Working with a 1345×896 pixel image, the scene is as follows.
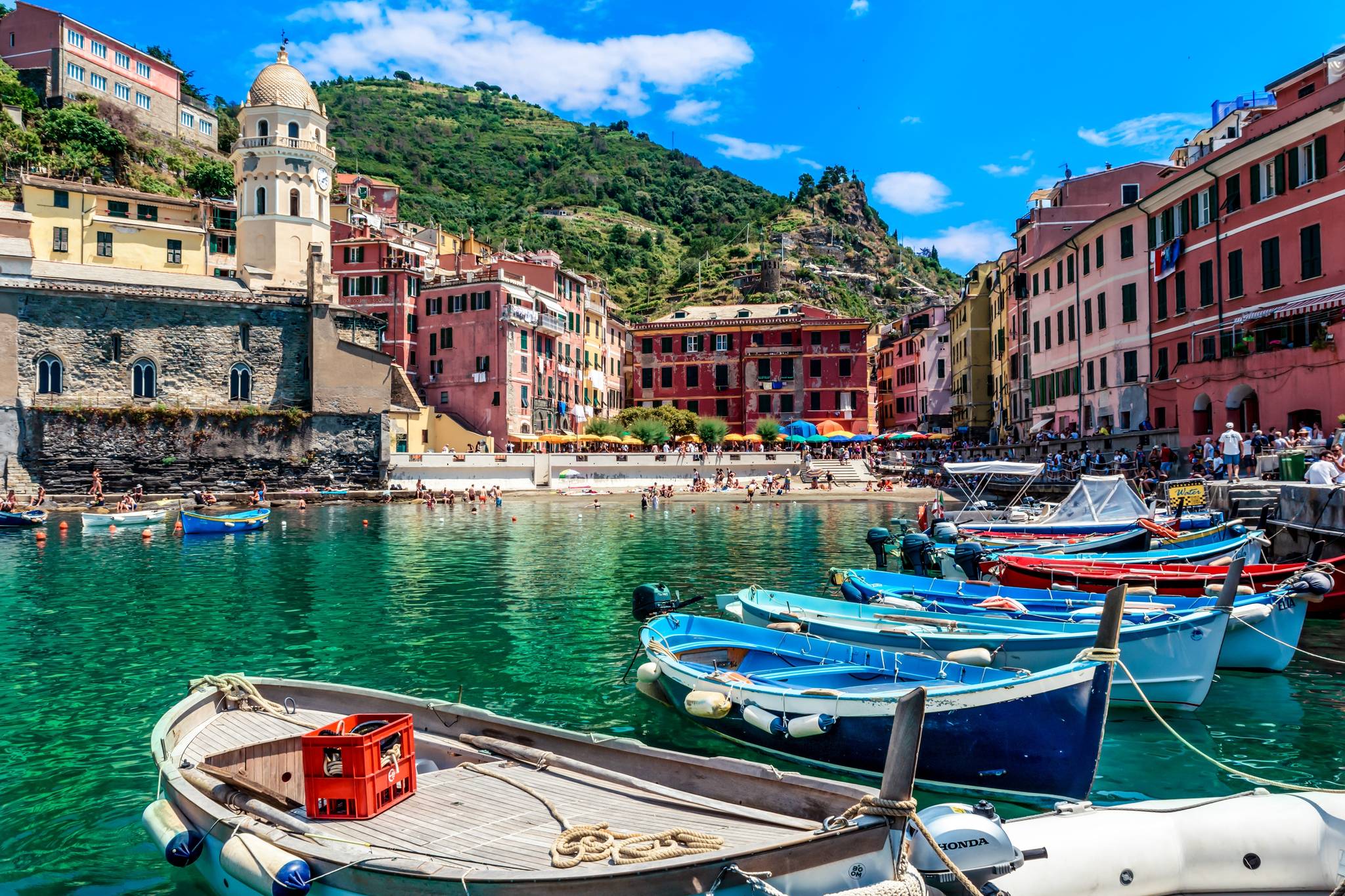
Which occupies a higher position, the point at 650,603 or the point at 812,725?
the point at 650,603

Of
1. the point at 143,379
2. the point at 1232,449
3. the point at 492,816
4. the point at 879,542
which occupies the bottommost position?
the point at 492,816

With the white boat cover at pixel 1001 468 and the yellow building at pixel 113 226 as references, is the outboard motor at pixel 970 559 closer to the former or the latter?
the white boat cover at pixel 1001 468

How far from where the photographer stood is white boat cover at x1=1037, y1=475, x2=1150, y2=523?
25500 millimetres

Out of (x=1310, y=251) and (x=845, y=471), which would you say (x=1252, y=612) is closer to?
(x=1310, y=251)

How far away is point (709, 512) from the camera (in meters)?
48.1

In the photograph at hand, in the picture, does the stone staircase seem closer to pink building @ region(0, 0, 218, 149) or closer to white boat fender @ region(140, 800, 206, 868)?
white boat fender @ region(140, 800, 206, 868)

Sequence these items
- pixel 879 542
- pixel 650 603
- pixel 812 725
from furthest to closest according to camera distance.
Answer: pixel 879 542
pixel 650 603
pixel 812 725

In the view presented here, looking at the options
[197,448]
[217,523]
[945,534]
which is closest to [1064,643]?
[945,534]

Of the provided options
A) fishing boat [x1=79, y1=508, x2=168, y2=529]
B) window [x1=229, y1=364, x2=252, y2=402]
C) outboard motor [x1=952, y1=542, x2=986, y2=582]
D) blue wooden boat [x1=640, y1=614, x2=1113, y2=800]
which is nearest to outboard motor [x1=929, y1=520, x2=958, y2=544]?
outboard motor [x1=952, y1=542, x2=986, y2=582]

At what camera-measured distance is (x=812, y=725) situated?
980cm

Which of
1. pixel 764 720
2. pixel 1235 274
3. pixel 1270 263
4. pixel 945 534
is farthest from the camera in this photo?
pixel 1235 274

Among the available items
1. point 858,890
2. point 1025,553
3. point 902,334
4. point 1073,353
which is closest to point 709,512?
point 1073,353

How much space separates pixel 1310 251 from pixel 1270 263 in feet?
6.36

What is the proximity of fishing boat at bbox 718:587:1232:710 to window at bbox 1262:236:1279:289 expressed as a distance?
76.6ft
